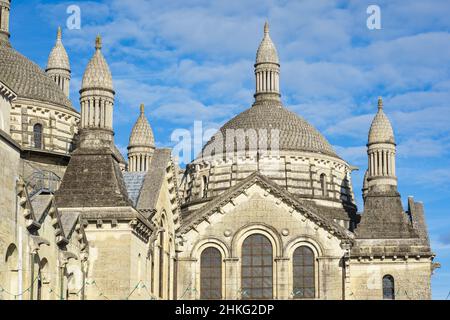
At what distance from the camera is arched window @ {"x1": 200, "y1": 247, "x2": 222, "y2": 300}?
72312 mm

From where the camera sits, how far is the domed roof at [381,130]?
75.9m

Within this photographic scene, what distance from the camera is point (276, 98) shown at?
93625 mm

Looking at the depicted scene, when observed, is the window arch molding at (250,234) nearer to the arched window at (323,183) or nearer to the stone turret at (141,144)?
the stone turret at (141,144)

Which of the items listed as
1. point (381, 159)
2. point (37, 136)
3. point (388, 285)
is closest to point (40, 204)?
point (37, 136)

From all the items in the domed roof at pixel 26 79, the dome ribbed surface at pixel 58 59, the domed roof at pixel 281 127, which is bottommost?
the domed roof at pixel 26 79

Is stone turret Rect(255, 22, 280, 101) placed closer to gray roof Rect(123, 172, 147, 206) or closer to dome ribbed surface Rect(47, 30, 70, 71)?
dome ribbed surface Rect(47, 30, 70, 71)

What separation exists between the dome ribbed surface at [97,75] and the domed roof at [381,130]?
27.4m

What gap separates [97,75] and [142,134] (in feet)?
63.8

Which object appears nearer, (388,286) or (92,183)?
(92,183)

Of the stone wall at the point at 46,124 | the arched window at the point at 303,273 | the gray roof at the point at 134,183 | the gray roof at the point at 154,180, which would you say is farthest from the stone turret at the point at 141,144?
the gray roof at the point at 154,180

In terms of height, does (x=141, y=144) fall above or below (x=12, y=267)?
above

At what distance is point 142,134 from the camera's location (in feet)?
237

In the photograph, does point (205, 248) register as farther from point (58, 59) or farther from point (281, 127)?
point (281, 127)

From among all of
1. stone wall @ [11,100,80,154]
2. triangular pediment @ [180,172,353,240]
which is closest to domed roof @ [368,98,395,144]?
triangular pediment @ [180,172,353,240]
